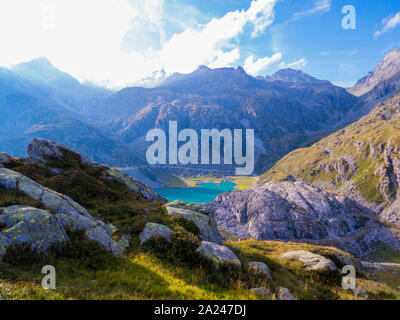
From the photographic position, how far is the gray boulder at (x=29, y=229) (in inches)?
379

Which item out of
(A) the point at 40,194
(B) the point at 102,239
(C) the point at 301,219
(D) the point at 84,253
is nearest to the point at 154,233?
(B) the point at 102,239

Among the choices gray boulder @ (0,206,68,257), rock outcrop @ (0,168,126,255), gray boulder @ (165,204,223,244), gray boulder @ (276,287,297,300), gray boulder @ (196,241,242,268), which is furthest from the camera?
gray boulder @ (165,204,223,244)

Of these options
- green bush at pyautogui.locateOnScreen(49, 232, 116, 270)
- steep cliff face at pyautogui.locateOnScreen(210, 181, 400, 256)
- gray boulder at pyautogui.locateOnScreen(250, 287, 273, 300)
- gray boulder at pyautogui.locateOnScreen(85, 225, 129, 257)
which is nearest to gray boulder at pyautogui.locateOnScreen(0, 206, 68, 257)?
green bush at pyautogui.locateOnScreen(49, 232, 116, 270)

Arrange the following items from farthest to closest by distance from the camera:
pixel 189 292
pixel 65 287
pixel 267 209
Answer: pixel 267 209 → pixel 189 292 → pixel 65 287

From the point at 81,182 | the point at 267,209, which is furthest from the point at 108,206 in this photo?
the point at 267,209

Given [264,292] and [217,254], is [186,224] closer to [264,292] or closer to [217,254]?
[217,254]

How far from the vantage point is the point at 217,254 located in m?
13.1

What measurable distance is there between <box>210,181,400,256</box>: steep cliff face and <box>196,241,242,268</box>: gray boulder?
11810 centimetres

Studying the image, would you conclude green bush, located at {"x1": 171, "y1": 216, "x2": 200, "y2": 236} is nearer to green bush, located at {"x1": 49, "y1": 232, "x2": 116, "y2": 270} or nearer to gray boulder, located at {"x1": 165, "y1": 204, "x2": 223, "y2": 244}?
gray boulder, located at {"x1": 165, "y1": 204, "x2": 223, "y2": 244}

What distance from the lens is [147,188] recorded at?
107 feet

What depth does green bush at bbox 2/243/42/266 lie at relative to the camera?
9.02 metres

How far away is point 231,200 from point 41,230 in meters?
148

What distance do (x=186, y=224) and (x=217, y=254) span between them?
527 centimetres
